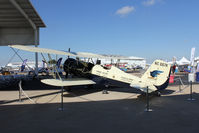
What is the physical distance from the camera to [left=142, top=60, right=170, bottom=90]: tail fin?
693cm

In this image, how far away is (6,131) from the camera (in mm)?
3664

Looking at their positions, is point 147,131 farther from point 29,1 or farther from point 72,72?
point 29,1

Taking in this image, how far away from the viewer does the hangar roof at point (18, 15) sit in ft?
46.7

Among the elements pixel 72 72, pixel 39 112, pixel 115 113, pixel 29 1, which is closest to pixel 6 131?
pixel 39 112

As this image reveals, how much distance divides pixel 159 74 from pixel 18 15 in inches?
618

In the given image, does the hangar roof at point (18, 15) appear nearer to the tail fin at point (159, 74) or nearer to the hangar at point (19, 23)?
the hangar at point (19, 23)

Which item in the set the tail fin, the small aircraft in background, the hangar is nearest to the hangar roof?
the hangar

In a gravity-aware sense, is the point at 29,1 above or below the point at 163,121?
above

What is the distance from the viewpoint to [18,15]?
16422 mm

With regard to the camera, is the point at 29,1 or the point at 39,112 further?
the point at 29,1

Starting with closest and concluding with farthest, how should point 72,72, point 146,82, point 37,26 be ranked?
point 146,82 → point 72,72 → point 37,26

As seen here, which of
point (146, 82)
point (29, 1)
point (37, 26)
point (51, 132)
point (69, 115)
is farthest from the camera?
point (37, 26)

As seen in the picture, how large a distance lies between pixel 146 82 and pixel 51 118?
4481mm

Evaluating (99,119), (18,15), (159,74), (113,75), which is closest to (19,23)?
(18,15)
